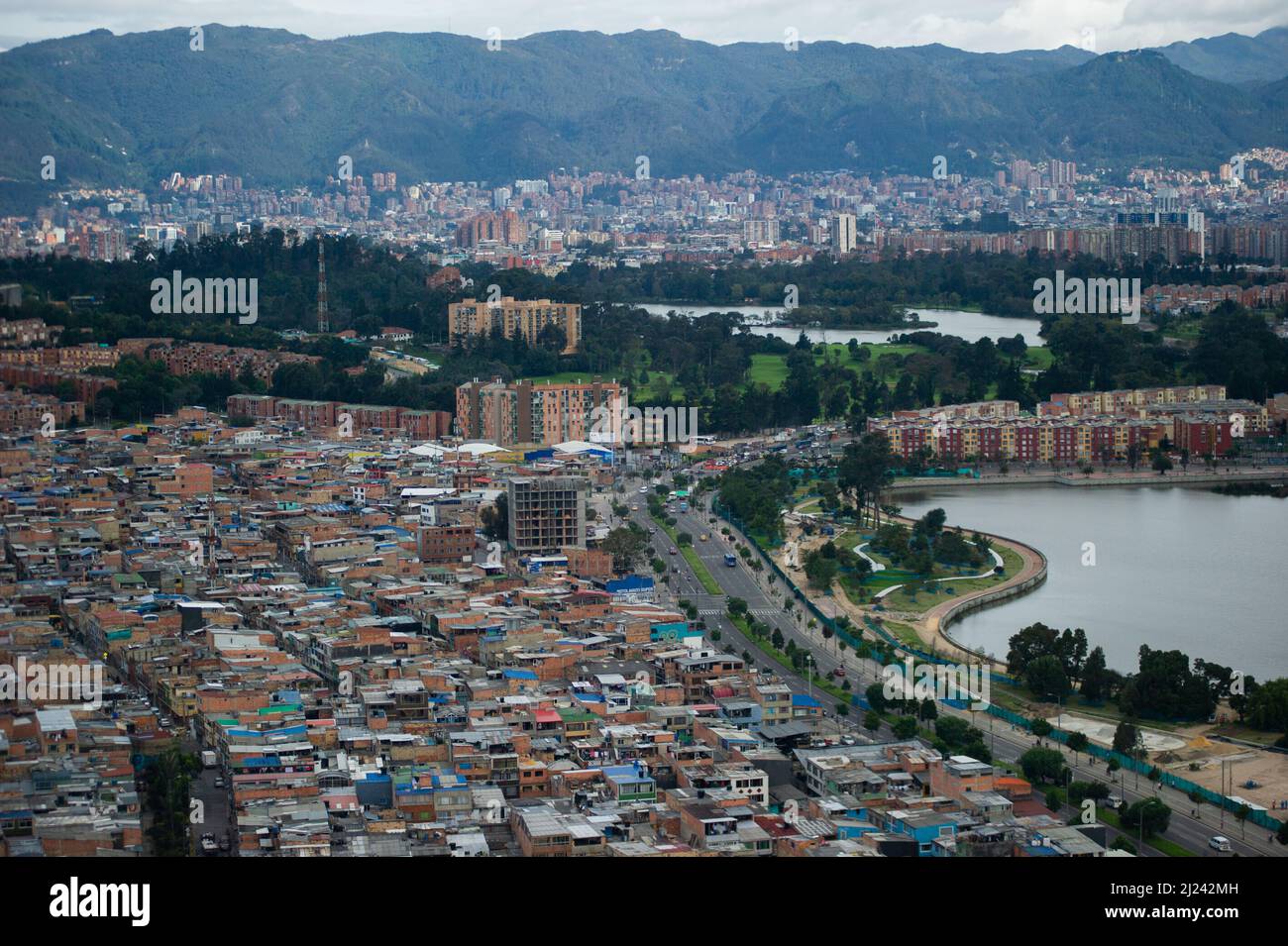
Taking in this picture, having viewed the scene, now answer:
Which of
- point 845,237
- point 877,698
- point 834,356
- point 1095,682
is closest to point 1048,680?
point 1095,682

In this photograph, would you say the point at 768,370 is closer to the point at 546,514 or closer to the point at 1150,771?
the point at 546,514

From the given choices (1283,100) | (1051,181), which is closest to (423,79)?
(1051,181)

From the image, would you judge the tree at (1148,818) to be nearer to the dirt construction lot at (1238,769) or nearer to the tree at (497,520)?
the dirt construction lot at (1238,769)

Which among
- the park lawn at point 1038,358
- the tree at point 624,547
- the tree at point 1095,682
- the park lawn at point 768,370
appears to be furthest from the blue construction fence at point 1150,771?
the park lawn at point 1038,358

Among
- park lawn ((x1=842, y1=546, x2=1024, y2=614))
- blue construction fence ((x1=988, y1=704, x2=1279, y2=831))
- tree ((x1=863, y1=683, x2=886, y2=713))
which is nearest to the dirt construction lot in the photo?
blue construction fence ((x1=988, y1=704, x2=1279, y2=831))
